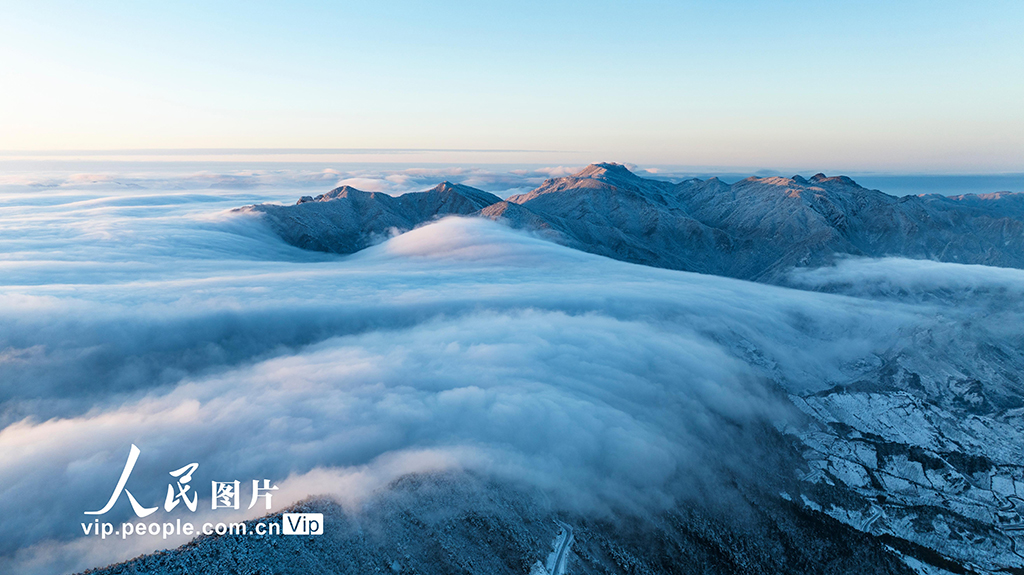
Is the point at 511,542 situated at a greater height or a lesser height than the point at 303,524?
lesser

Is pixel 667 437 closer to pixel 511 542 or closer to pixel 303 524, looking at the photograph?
pixel 511 542

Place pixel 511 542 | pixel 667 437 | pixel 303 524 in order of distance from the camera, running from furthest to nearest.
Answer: pixel 667 437, pixel 511 542, pixel 303 524

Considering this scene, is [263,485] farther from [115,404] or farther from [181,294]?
[181,294]

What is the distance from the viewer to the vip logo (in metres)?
35.2

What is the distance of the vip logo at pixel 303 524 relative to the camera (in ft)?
115

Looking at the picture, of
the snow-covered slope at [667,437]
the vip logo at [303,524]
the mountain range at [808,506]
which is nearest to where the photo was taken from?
the vip logo at [303,524]

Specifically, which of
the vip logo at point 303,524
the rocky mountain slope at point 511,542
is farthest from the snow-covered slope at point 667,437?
the vip logo at point 303,524

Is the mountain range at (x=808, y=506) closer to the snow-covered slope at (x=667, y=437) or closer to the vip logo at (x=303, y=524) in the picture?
the snow-covered slope at (x=667, y=437)

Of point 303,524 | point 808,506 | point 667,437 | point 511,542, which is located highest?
point 303,524

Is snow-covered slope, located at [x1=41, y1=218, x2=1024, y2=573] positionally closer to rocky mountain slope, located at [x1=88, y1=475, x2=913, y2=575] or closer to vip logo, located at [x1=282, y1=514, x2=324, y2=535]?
rocky mountain slope, located at [x1=88, y1=475, x2=913, y2=575]

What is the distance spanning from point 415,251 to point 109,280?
289ft

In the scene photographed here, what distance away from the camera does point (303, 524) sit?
35.9 m

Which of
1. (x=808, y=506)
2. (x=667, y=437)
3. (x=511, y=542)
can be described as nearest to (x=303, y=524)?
(x=511, y=542)

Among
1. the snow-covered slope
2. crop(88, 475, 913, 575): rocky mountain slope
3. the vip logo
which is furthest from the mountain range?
the vip logo
